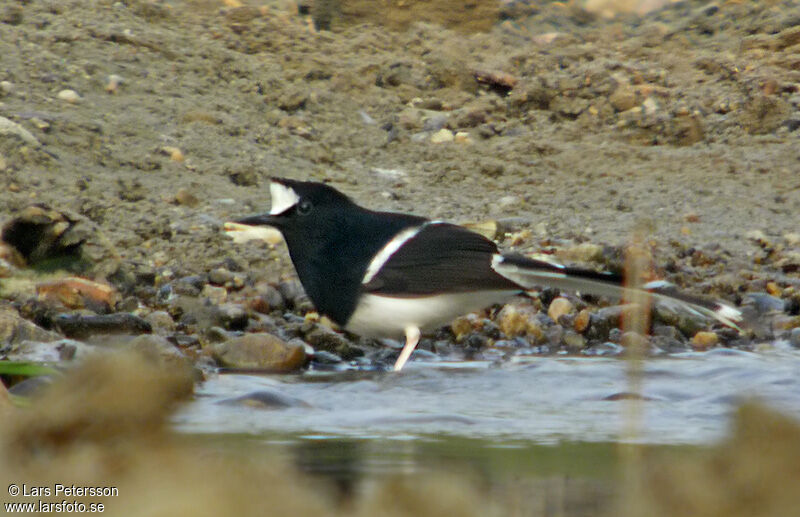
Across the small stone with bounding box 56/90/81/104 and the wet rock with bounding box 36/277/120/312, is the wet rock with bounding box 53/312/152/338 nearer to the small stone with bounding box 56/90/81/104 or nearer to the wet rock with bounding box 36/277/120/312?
the wet rock with bounding box 36/277/120/312

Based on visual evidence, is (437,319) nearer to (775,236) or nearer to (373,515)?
(775,236)

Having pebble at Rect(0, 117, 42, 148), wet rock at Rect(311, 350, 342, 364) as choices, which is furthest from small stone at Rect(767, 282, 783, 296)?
pebble at Rect(0, 117, 42, 148)

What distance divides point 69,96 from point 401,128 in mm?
2281

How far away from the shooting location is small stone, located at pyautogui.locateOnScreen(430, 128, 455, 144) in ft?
26.7

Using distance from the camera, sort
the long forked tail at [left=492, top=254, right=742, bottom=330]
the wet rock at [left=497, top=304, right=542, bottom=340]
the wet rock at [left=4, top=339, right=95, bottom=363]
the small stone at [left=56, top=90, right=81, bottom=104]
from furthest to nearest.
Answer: the small stone at [left=56, top=90, right=81, bottom=104], the wet rock at [left=497, top=304, right=542, bottom=340], the long forked tail at [left=492, top=254, right=742, bottom=330], the wet rock at [left=4, top=339, right=95, bottom=363]

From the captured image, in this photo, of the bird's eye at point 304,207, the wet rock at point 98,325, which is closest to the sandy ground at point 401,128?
the wet rock at point 98,325

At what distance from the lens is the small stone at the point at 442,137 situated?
8125 mm

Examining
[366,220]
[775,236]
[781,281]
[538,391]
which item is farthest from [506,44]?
[538,391]

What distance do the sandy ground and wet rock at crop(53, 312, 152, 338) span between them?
2.13 feet

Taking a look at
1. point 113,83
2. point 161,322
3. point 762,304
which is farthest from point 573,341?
point 113,83

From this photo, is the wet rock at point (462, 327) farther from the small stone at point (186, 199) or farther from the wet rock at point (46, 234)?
the small stone at point (186, 199)

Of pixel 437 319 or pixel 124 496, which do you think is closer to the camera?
pixel 124 496

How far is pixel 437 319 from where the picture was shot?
190 inches

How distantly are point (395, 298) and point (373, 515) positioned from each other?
11.6 feet
